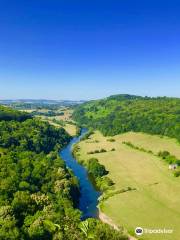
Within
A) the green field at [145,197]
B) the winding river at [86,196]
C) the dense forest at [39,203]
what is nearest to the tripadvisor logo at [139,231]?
the green field at [145,197]

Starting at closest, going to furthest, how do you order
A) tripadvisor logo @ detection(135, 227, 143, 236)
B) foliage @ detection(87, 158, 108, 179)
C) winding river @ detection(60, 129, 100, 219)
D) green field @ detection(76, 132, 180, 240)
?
tripadvisor logo @ detection(135, 227, 143, 236) → green field @ detection(76, 132, 180, 240) → winding river @ detection(60, 129, 100, 219) → foliage @ detection(87, 158, 108, 179)

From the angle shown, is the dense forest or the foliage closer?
the dense forest

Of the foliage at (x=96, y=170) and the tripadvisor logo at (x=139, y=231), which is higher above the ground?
the foliage at (x=96, y=170)

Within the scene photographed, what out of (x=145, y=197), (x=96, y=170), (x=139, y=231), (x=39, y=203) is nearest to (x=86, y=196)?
(x=145, y=197)

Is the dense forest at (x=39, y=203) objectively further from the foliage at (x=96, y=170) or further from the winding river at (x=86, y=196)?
the foliage at (x=96, y=170)

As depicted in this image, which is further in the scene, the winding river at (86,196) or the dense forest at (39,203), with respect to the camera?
the winding river at (86,196)

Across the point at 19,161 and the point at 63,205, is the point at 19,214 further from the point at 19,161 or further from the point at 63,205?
the point at 19,161

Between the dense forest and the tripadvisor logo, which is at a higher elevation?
the dense forest

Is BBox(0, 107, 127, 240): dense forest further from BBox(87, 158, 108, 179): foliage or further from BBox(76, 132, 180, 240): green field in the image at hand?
BBox(87, 158, 108, 179): foliage

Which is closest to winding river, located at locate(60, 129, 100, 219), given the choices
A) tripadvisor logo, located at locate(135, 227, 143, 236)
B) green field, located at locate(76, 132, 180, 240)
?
green field, located at locate(76, 132, 180, 240)

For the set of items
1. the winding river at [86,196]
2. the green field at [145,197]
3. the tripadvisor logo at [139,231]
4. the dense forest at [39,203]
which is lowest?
the winding river at [86,196]

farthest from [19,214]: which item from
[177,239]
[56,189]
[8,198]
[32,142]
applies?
[32,142]
